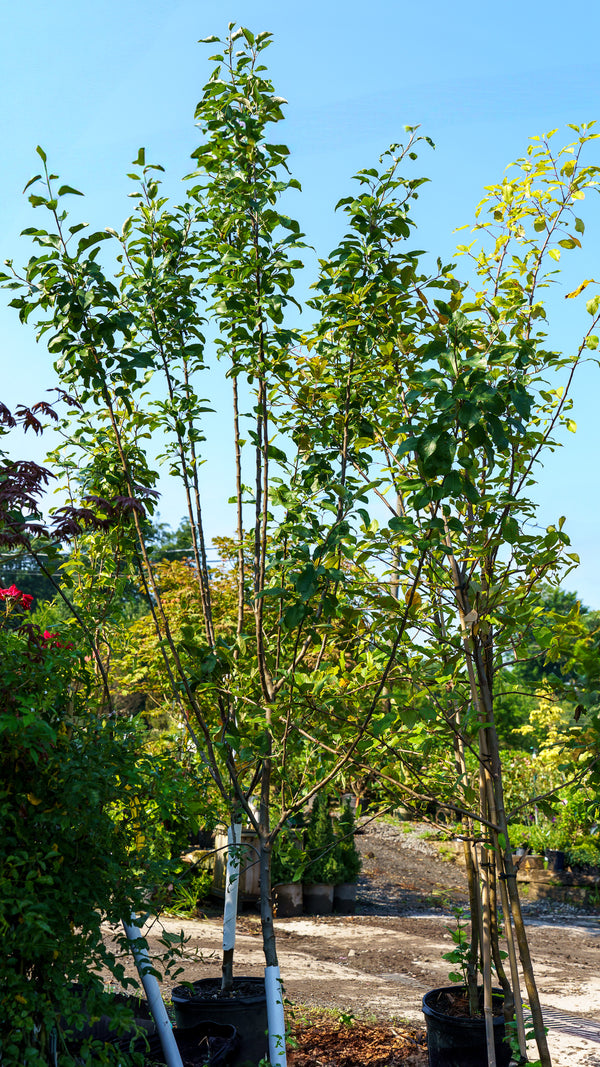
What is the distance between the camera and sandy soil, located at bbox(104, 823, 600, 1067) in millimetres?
4355

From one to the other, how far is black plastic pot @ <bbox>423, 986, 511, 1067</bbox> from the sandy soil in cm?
57

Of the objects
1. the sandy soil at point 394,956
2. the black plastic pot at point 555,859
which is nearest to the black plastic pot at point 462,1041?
the sandy soil at point 394,956

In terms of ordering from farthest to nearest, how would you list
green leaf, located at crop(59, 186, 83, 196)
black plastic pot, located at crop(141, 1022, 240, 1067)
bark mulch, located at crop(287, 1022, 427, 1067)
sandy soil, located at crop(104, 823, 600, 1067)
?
sandy soil, located at crop(104, 823, 600, 1067), bark mulch, located at crop(287, 1022, 427, 1067), black plastic pot, located at crop(141, 1022, 240, 1067), green leaf, located at crop(59, 186, 83, 196)

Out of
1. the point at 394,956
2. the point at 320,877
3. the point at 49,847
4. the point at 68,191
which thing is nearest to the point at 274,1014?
the point at 49,847

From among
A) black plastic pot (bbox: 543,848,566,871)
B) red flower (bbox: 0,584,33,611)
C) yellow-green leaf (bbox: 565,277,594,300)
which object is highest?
yellow-green leaf (bbox: 565,277,594,300)

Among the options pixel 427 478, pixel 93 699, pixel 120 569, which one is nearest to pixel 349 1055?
pixel 93 699

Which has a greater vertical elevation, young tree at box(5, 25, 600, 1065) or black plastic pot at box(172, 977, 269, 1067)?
young tree at box(5, 25, 600, 1065)

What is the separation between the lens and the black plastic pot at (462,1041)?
3.03 m

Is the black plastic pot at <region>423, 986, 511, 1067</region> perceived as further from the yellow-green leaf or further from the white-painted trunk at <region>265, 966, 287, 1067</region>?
the yellow-green leaf

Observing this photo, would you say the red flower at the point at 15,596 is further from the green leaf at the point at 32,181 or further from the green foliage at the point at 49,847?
the green leaf at the point at 32,181

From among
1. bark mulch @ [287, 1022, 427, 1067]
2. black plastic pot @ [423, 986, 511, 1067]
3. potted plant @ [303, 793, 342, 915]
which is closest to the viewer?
black plastic pot @ [423, 986, 511, 1067]

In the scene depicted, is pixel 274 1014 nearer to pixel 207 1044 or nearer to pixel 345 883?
pixel 207 1044

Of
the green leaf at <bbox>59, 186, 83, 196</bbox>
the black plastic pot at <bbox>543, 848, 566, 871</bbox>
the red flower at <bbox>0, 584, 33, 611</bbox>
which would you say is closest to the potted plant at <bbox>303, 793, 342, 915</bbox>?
the black plastic pot at <bbox>543, 848, 566, 871</bbox>

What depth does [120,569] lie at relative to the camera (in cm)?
380
